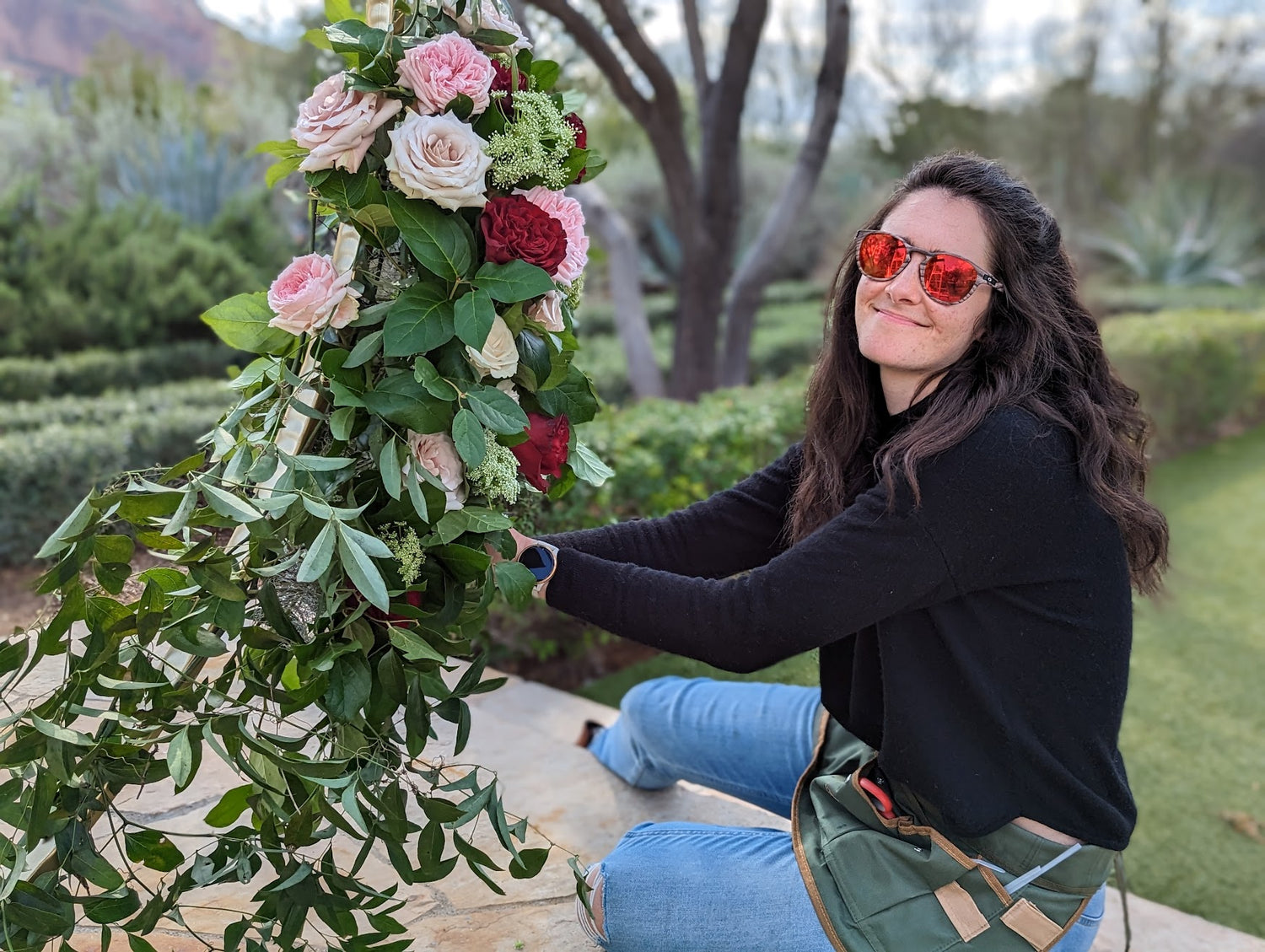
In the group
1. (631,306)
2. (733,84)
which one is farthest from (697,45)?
(631,306)

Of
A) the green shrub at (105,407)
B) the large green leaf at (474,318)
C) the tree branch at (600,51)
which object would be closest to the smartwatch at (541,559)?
the large green leaf at (474,318)

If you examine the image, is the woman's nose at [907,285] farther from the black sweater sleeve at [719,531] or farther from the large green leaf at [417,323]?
the large green leaf at [417,323]

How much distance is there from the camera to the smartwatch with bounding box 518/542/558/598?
159 cm

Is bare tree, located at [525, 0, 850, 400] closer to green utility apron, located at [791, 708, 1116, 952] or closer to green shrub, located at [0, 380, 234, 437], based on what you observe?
green shrub, located at [0, 380, 234, 437]

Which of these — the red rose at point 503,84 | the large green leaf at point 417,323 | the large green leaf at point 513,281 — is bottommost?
the large green leaf at point 417,323

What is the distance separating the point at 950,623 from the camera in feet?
5.05

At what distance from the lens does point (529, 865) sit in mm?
1546

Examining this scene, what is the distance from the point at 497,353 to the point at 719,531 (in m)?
0.80

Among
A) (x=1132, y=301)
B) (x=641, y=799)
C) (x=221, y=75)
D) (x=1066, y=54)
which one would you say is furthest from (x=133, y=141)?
(x=1066, y=54)

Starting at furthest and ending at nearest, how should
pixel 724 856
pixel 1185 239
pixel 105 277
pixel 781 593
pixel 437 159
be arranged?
1. pixel 1185 239
2. pixel 105 277
3. pixel 724 856
4. pixel 781 593
5. pixel 437 159

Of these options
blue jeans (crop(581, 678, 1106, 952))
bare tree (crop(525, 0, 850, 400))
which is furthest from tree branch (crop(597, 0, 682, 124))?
blue jeans (crop(581, 678, 1106, 952))

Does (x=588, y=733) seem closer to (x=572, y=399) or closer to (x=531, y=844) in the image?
(x=531, y=844)

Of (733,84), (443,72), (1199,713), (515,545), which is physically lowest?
(1199,713)

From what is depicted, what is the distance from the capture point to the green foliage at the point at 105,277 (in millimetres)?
7609
